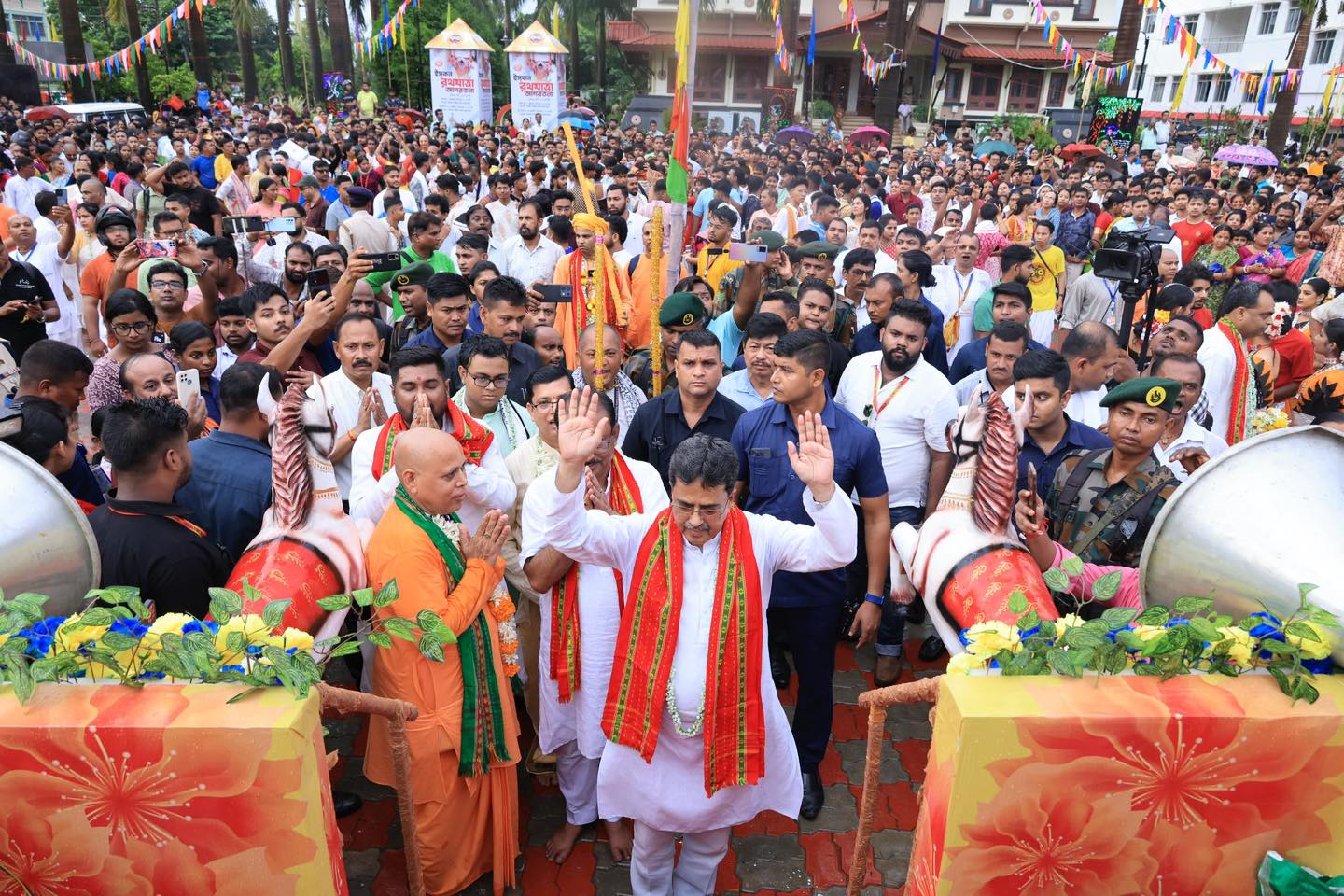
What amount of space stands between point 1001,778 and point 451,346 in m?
3.94

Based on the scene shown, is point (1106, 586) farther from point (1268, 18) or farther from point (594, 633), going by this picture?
point (1268, 18)

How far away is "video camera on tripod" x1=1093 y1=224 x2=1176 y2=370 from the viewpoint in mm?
5770

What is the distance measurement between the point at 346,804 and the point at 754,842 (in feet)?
5.25

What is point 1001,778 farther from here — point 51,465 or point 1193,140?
point 1193,140

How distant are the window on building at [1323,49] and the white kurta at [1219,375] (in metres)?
38.4

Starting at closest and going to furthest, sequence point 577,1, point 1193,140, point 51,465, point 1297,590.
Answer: point 1297,590 < point 51,465 < point 1193,140 < point 577,1

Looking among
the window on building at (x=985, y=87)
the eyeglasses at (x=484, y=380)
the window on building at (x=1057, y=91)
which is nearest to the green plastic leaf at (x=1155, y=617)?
the eyeglasses at (x=484, y=380)

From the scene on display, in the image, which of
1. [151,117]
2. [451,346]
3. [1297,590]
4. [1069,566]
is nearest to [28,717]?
[1069,566]

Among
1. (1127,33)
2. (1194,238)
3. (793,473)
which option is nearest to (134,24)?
(1127,33)

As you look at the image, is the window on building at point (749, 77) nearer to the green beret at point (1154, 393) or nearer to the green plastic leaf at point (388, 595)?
the green beret at point (1154, 393)

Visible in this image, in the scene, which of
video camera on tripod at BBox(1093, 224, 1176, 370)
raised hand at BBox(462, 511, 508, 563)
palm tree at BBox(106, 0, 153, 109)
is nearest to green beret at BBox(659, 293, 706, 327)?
raised hand at BBox(462, 511, 508, 563)

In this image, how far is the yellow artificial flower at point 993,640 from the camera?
80.7 inches

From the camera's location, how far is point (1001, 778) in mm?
1923

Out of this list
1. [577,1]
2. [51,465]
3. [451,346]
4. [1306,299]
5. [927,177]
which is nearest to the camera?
[51,465]
